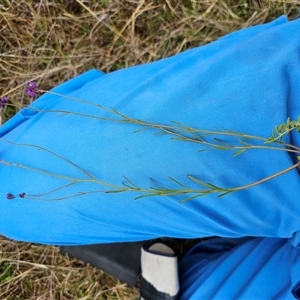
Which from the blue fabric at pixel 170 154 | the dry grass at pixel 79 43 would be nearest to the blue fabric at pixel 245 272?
the blue fabric at pixel 170 154

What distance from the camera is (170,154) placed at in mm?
671

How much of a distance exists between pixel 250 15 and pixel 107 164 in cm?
63

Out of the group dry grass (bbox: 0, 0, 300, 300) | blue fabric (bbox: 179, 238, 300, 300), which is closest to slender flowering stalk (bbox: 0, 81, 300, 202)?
blue fabric (bbox: 179, 238, 300, 300)

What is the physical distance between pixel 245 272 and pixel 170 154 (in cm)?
38

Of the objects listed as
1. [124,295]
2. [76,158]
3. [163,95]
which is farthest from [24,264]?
[163,95]

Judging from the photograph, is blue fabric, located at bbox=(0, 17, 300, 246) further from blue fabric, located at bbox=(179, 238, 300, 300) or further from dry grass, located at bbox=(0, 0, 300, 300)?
dry grass, located at bbox=(0, 0, 300, 300)

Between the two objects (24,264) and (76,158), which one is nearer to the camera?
(76,158)

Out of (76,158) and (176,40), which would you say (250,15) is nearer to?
(176,40)

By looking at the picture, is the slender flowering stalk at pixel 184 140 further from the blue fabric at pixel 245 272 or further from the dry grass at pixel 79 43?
the dry grass at pixel 79 43

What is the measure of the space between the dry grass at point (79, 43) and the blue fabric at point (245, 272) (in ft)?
0.83

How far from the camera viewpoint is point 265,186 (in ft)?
2.12

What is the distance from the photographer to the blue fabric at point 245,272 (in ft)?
2.77

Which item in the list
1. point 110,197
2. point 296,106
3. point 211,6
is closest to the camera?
point 296,106

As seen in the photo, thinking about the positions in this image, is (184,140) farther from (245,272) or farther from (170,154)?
(245,272)
